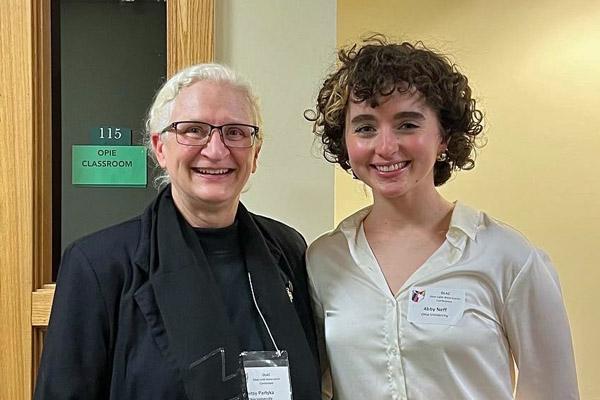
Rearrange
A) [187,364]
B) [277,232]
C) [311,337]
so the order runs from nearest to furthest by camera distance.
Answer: [187,364]
[311,337]
[277,232]

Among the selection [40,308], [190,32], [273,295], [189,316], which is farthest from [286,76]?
[40,308]

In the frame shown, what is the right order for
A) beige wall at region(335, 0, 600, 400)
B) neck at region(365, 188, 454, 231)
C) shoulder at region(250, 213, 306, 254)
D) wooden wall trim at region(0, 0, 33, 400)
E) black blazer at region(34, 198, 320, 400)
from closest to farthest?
1. black blazer at region(34, 198, 320, 400)
2. neck at region(365, 188, 454, 231)
3. shoulder at region(250, 213, 306, 254)
4. wooden wall trim at region(0, 0, 33, 400)
5. beige wall at region(335, 0, 600, 400)

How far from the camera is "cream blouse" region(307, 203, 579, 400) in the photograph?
4.39ft

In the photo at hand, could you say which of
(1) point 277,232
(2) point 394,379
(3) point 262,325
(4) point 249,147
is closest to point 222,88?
(4) point 249,147

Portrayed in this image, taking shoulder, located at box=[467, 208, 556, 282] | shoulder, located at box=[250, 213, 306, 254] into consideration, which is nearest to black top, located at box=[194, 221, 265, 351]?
shoulder, located at box=[250, 213, 306, 254]

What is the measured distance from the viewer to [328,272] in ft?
4.97

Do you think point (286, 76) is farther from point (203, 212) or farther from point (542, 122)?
point (542, 122)

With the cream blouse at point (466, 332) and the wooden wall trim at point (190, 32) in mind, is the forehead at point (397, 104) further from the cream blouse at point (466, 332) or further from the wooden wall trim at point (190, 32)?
the wooden wall trim at point (190, 32)

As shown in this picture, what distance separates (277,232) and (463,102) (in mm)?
536

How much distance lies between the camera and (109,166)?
184 centimetres

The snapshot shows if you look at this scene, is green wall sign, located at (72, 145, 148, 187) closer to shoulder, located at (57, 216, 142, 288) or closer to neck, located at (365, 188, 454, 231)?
shoulder, located at (57, 216, 142, 288)

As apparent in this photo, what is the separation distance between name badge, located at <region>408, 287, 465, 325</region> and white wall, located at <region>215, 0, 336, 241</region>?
55 cm

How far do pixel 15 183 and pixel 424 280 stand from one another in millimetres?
1100

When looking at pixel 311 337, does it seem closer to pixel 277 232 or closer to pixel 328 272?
pixel 328 272
